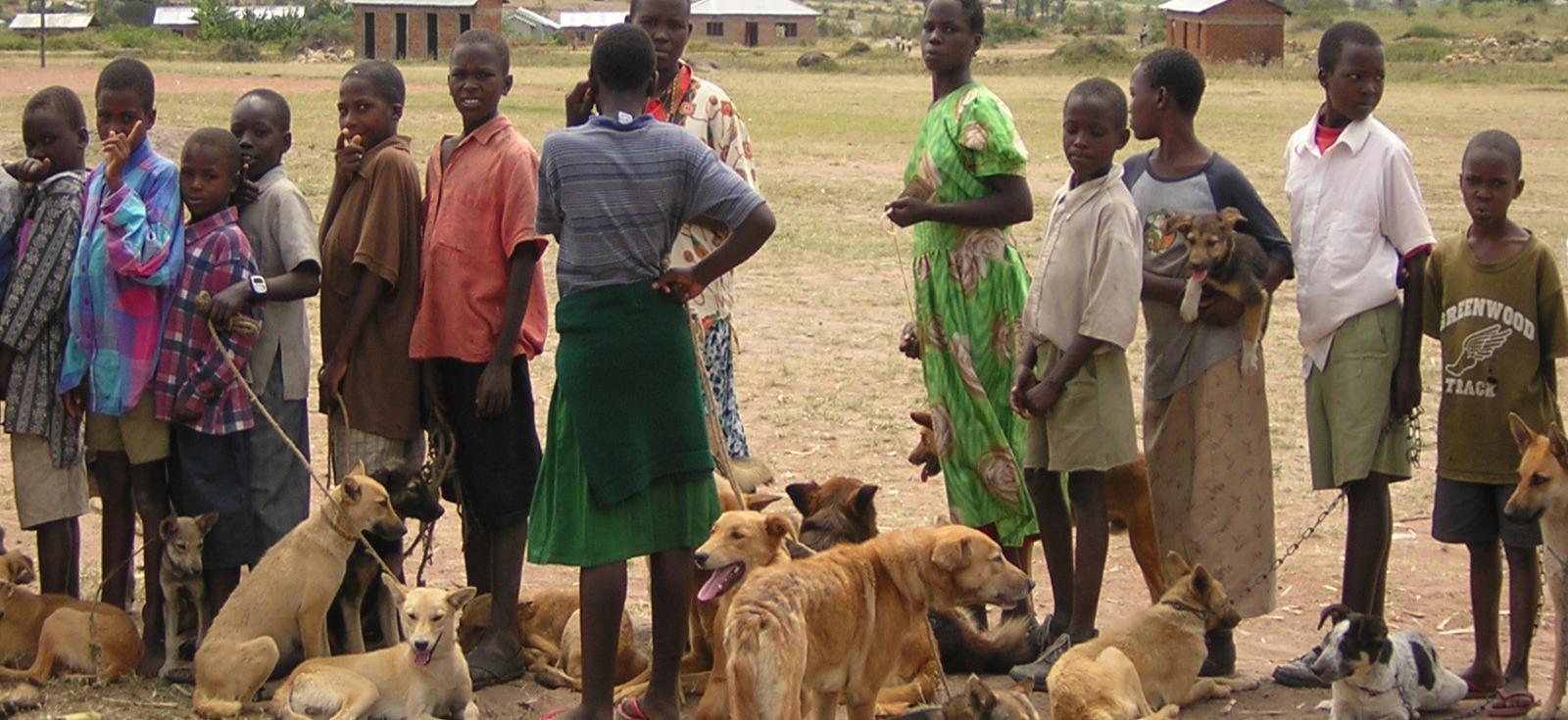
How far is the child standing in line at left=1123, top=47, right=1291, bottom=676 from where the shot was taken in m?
6.20

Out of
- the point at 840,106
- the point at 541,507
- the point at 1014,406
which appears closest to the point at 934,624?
the point at 1014,406

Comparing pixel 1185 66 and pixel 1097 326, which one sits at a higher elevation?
pixel 1185 66

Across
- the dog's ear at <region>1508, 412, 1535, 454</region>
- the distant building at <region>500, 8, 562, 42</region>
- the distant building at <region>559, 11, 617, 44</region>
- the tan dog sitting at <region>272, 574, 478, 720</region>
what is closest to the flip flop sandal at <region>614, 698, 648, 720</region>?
the tan dog sitting at <region>272, 574, 478, 720</region>

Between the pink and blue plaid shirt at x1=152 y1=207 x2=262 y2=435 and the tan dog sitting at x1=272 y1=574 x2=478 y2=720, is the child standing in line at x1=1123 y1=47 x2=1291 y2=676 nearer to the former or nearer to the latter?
the tan dog sitting at x1=272 y1=574 x2=478 y2=720

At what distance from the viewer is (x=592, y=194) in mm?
5145

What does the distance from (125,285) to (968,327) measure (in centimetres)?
294

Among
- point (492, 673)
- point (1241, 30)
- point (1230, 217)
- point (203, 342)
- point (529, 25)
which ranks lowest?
point (492, 673)

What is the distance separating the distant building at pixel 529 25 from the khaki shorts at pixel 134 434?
85.7 meters

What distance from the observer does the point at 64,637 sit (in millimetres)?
6020

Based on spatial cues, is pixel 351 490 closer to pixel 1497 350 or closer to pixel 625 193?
pixel 625 193

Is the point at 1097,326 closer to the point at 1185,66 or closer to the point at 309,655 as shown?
the point at 1185,66

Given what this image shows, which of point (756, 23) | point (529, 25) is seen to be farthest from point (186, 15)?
point (756, 23)

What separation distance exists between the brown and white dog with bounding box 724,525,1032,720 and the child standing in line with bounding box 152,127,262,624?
2.10 metres

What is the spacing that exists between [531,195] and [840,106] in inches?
Answer: 1297
